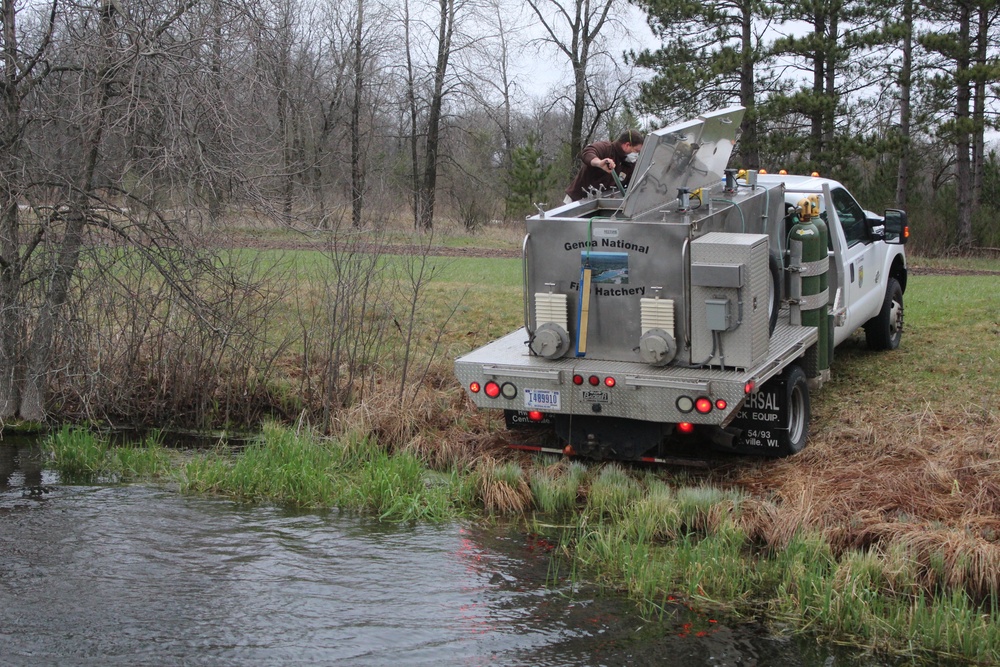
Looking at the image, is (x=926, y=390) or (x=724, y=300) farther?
(x=926, y=390)

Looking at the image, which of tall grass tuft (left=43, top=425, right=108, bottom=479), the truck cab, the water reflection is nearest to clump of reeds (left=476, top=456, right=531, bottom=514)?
the water reflection

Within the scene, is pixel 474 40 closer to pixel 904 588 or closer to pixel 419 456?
pixel 419 456

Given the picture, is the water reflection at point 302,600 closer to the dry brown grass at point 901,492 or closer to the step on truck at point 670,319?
the step on truck at point 670,319

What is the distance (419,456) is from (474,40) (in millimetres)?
30761

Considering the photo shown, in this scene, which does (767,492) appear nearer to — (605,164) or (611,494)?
(611,494)

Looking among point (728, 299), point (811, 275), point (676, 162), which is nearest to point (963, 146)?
point (811, 275)

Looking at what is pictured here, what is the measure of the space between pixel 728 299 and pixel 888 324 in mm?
4838

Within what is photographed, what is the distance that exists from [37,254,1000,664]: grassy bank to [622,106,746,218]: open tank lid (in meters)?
2.22

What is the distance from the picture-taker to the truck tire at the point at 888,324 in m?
11.9

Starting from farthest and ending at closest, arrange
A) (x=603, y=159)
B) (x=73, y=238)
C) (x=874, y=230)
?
(x=874, y=230) < (x=603, y=159) < (x=73, y=238)

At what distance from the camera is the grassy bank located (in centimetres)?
657

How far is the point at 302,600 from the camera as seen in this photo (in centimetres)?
670

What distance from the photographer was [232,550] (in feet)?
24.9

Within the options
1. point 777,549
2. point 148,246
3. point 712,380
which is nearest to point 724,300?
point 712,380
